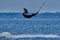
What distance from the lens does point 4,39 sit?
32.5 metres

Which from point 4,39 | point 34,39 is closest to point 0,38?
point 4,39

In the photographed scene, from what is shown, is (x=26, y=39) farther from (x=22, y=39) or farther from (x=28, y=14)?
(x=28, y=14)

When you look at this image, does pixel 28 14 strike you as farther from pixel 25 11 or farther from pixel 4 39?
pixel 4 39

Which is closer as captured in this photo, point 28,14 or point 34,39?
point 28,14

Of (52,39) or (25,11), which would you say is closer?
(25,11)

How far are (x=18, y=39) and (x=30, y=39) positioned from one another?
3.52 ft

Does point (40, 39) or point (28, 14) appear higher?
point (28, 14)

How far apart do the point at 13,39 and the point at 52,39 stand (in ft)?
11.4

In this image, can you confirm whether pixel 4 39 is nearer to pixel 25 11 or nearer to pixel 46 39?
pixel 46 39

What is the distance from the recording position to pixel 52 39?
33094 millimetres

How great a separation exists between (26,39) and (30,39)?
14.0 inches

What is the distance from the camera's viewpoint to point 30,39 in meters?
32.8

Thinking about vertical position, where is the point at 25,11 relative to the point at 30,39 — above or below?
above

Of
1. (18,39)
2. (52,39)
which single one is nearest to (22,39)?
(18,39)
